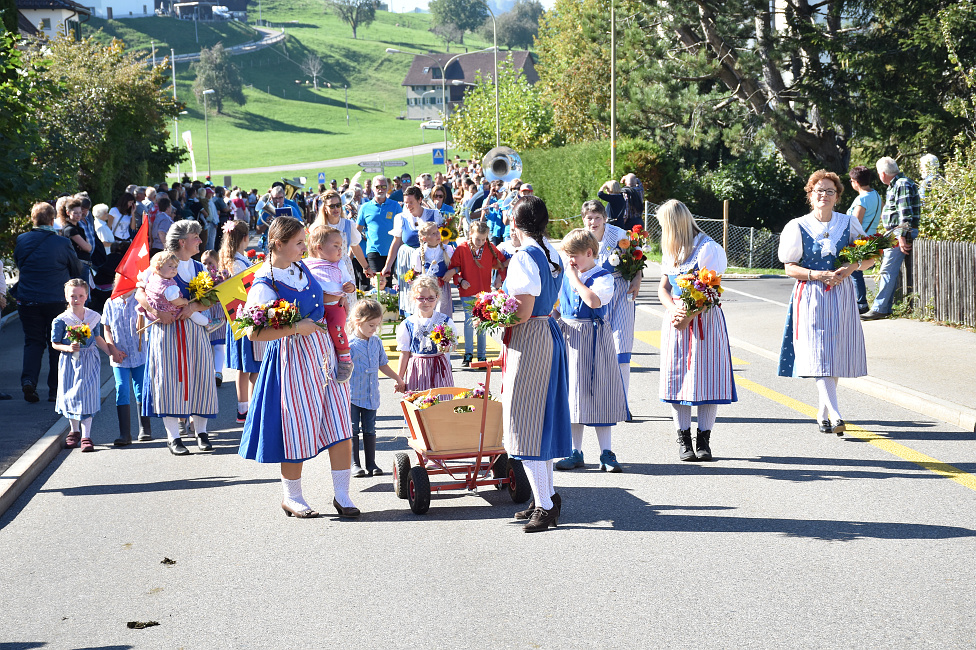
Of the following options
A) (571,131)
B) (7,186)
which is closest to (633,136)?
(571,131)

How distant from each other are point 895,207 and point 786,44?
1134cm

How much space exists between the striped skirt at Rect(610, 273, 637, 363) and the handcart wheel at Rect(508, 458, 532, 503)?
2339mm

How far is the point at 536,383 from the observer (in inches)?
258

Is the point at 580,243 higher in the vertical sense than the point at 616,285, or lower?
higher

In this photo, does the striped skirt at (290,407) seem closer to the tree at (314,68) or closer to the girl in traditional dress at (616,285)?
the girl in traditional dress at (616,285)

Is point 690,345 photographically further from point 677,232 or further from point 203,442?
point 203,442

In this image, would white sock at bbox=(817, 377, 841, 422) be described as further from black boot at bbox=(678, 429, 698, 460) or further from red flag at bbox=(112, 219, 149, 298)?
red flag at bbox=(112, 219, 149, 298)

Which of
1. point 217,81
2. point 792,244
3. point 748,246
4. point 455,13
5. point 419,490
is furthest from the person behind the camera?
point 455,13

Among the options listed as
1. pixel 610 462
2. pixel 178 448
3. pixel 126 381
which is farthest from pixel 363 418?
pixel 126 381

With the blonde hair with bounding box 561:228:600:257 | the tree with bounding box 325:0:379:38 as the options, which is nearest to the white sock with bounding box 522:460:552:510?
the blonde hair with bounding box 561:228:600:257

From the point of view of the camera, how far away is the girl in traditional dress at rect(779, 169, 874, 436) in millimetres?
8961

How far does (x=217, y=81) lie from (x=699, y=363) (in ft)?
411

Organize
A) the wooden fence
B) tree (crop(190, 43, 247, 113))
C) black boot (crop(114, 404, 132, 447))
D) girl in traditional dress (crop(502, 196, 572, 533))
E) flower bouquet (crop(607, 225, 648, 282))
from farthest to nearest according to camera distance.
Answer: tree (crop(190, 43, 247, 113)) < the wooden fence < black boot (crop(114, 404, 132, 447)) < flower bouquet (crop(607, 225, 648, 282)) < girl in traditional dress (crop(502, 196, 572, 533))

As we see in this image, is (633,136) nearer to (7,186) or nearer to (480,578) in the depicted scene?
(7,186)
